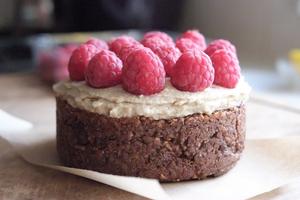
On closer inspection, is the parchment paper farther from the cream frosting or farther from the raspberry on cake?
the raspberry on cake

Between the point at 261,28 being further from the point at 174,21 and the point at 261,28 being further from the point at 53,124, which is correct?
the point at 53,124

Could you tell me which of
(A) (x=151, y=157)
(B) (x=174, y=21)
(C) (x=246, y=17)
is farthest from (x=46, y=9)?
(A) (x=151, y=157)

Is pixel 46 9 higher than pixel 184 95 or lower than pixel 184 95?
lower

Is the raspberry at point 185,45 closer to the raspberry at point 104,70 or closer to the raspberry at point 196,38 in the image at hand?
the raspberry at point 196,38

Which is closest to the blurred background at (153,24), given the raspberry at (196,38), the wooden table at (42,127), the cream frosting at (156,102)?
the wooden table at (42,127)

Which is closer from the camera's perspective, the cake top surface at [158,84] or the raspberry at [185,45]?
the cake top surface at [158,84]

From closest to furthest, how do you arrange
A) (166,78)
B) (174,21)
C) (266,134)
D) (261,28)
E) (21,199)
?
(21,199) < (166,78) < (266,134) < (261,28) < (174,21)
